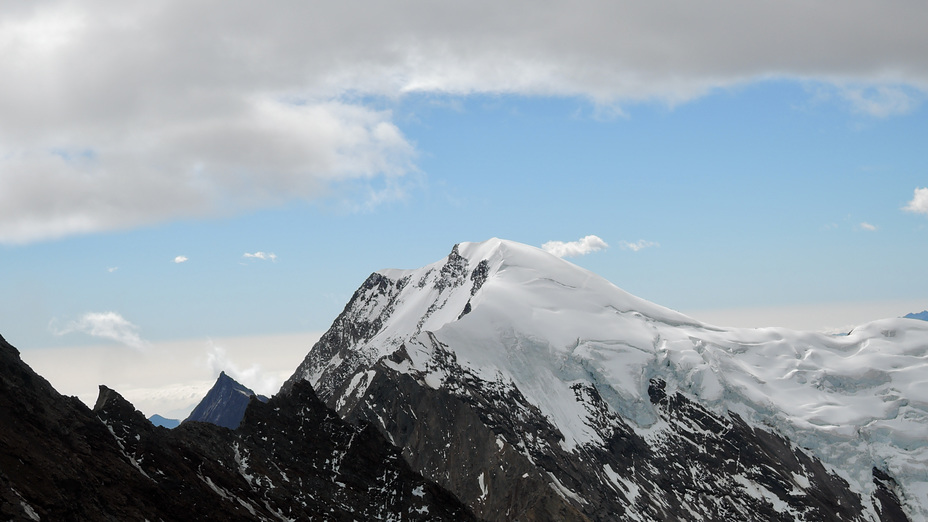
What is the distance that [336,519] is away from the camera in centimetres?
14212

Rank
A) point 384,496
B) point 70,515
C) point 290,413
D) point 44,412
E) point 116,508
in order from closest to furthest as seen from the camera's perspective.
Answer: point 70,515
point 116,508
point 44,412
point 384,496
point 290,413

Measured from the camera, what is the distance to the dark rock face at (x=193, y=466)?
103250mm

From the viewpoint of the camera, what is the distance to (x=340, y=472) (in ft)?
517

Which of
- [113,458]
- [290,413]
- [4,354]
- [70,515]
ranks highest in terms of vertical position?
[290,413]

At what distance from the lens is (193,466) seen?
135 meters

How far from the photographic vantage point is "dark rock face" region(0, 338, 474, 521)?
103m

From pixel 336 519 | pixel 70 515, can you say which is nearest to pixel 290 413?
pixel 336 519

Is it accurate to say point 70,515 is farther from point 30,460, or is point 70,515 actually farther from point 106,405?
point 106,405

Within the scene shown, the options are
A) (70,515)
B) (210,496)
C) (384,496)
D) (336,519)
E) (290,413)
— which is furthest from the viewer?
(290,413)

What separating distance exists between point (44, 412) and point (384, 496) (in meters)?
57.7

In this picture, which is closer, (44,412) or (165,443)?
(44,412)

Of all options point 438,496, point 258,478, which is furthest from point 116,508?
point 438,496

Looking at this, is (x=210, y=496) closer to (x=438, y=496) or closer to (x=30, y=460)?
(x=30, y=460)

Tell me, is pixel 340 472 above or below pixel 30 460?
above
